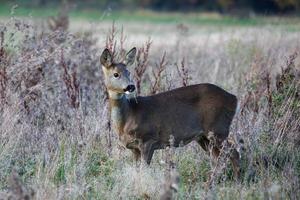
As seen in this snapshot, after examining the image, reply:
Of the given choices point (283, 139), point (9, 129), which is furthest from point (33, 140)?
point (283, 139)

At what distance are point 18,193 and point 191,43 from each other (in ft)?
34.9

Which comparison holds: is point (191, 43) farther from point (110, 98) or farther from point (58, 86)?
point (110, 98)

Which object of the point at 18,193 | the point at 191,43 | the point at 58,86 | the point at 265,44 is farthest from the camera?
the point at 191,43

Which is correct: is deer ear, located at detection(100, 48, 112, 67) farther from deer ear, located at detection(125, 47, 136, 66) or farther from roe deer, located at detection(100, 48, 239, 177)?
deer ear, located at detection(125, 47, 136, 66)

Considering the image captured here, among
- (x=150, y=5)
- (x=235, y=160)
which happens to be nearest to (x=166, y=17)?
(x=150, y=5)

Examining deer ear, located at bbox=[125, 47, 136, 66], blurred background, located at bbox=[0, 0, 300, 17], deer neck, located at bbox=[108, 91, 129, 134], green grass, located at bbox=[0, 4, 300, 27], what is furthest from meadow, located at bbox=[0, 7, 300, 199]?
blurred background, located at bbox=[0, 0, 300, 17]

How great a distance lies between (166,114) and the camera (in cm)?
848

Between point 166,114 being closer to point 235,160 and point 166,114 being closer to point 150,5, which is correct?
point 235,160

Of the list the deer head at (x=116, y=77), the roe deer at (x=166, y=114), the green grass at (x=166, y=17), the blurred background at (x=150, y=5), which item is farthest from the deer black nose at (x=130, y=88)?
the blurred background at (x=150, y=5)

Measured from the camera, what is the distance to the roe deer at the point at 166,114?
8.29m

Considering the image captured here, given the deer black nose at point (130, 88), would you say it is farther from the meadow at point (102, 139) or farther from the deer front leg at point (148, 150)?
the meadow at point (102, 139)

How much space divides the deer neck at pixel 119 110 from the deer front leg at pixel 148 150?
319 millimetres

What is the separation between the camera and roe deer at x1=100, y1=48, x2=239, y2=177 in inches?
326

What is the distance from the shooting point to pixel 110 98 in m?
8.50
